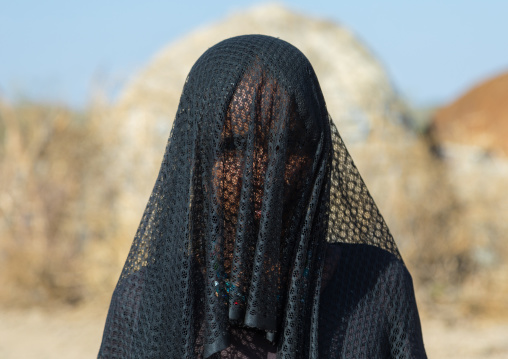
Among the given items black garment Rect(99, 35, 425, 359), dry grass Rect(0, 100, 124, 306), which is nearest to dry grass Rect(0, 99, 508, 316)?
dry grass Rect(0, 100, 124, 306)

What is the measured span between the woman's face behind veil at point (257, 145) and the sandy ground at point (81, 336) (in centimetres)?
437

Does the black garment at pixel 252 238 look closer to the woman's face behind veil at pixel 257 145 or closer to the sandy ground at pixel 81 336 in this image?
the woman's face behind veil at pixel 257 145

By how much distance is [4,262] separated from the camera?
7.07m

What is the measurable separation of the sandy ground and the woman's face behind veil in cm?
437

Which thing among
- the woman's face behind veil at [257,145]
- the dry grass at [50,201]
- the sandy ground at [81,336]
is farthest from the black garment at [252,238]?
the dry grass at [50,201]

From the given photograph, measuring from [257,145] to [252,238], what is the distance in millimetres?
178

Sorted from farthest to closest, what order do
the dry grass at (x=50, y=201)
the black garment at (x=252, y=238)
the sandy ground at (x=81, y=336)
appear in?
the dry grass at (x=50, y=201)
the sandy ground at (x=81, y=336)
the black garment at (x=252, y=238)

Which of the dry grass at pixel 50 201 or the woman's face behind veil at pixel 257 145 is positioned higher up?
the dry grass at pixel 50 201

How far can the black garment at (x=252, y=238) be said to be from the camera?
1.38 meters

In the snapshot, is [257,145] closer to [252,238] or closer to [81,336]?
[252,238]

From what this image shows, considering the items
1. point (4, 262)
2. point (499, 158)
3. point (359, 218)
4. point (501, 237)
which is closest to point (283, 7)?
point (499, 158)

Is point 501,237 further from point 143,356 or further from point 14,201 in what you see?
point 143,356

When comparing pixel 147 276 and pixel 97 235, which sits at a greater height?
pixel 97 235

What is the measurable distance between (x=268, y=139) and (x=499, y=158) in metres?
6.91
